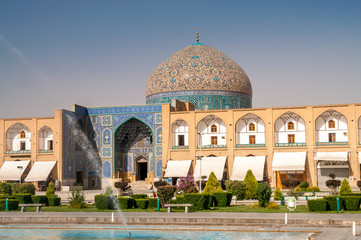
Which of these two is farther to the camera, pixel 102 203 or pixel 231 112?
pixel 231 112

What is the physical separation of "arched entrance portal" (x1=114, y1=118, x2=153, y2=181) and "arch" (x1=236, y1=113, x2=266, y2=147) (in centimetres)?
628

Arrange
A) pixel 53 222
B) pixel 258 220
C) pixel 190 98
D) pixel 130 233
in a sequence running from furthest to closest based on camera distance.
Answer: pixel 190 98 < pixel 53 222 < pixel 258 220 < pixel 130 233

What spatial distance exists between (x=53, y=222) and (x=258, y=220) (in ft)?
18.4

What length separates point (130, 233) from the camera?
13047mm

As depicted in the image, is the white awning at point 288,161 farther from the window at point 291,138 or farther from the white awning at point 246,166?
the window at point 291,138

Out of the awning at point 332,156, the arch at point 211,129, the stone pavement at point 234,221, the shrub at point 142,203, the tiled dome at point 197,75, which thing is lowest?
the stone pavement at point 234,221

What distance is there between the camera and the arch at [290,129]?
34.2m

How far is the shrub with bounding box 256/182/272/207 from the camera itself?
18.3 metres

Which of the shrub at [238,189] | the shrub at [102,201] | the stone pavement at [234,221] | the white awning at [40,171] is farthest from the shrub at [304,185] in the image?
the stone pavement at [234,221]

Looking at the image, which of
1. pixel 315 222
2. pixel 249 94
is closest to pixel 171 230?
pixel 315 222

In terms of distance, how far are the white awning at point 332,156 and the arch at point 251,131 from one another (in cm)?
389

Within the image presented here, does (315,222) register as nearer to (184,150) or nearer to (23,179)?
(184,150)

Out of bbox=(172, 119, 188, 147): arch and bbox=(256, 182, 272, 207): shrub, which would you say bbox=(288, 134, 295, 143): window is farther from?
bbox=(256, 182, 272, 207): shrub

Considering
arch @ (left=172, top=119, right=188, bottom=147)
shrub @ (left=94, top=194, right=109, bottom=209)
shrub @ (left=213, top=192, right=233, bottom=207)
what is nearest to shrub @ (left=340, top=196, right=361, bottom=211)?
shrub @ (left=213, top=192, right=233, bottom=207)
